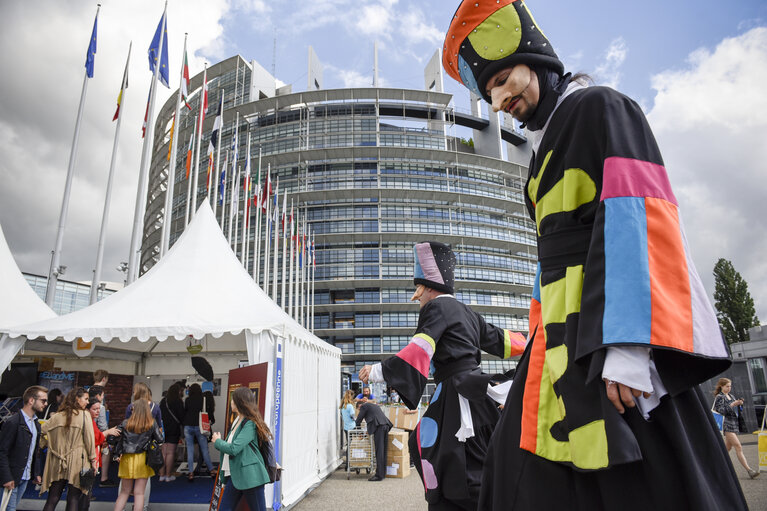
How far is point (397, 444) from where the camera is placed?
1084 centimetres

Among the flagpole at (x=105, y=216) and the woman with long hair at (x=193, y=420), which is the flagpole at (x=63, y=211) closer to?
the flagpole at (x=105, y=216)

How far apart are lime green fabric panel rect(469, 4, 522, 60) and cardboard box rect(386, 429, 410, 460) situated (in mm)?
10306

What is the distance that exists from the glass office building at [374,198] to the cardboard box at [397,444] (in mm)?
38619

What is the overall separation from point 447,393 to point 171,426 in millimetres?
8443

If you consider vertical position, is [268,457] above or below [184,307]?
below

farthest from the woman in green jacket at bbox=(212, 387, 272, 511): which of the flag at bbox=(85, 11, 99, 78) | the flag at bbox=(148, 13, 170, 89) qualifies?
the flag at bbox=(85, 11, 99, 78)

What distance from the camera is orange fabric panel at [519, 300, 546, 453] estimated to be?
3.95 feet

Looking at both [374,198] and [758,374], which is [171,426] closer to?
[758,374]

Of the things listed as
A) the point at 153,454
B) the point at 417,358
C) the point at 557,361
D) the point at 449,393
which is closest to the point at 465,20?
the point at 557,361

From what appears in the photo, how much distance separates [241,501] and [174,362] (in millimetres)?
8103

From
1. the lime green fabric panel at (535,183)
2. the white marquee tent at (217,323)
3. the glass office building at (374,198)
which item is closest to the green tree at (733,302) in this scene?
the glass office building at (374,198)

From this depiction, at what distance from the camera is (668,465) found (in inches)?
39.3

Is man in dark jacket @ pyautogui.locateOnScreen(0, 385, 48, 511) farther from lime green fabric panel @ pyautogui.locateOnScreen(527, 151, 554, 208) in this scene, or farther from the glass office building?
the glass office building

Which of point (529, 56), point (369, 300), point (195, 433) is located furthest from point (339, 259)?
point (529, 56)
